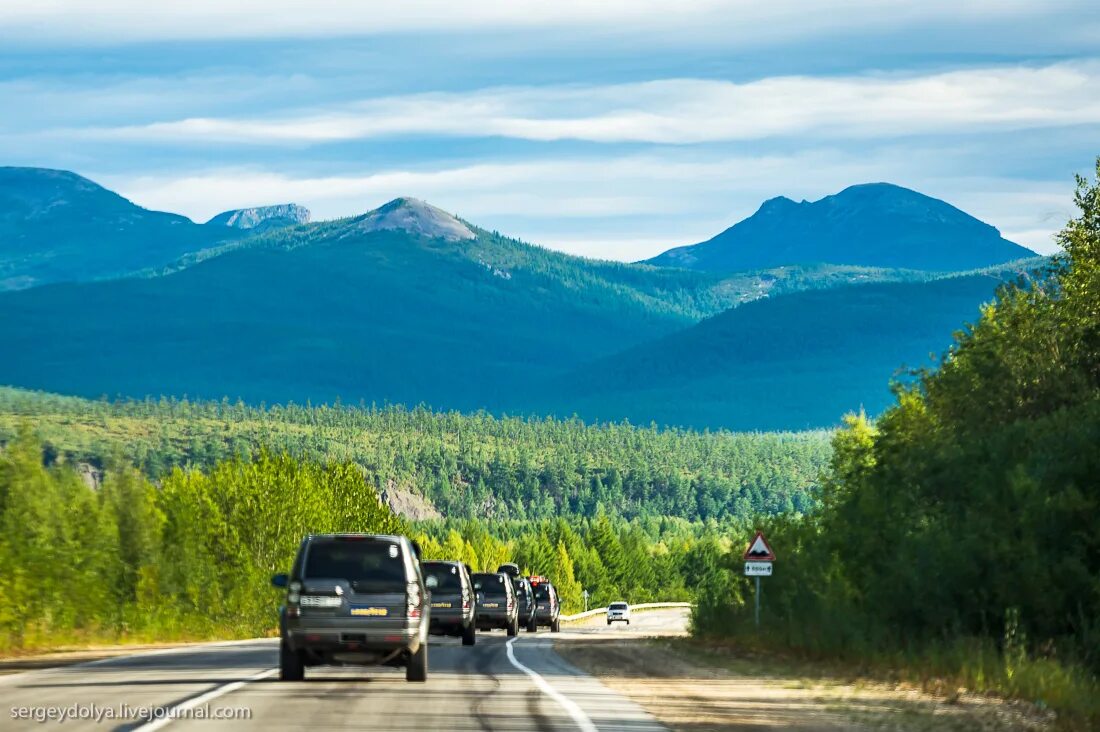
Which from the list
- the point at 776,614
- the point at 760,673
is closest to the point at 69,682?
the point at 760,673

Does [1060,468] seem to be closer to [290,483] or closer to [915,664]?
[915,664]

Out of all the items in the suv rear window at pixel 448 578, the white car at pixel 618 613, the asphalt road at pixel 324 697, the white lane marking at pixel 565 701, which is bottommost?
the white car at pixel 618 613

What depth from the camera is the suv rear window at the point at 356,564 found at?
83.7ft

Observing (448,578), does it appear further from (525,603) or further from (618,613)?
(618,613)

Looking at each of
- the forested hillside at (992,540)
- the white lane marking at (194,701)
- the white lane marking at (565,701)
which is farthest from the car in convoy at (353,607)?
the forested hillside at (992,540)

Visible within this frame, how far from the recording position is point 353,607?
25.2m

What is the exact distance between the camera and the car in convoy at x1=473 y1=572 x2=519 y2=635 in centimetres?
5631

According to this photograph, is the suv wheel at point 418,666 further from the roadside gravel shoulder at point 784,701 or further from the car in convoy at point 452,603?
the car in convoy at point 452,603

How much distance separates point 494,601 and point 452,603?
14064 mm

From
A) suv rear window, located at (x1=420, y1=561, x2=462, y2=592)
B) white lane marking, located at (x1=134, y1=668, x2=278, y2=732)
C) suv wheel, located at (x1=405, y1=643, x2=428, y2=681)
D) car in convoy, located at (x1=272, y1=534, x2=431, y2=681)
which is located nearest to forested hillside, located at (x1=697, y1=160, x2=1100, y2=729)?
suv rear window, located at (x1=420, y1=561, x2=462, y2=592)

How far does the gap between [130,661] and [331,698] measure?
10304mm

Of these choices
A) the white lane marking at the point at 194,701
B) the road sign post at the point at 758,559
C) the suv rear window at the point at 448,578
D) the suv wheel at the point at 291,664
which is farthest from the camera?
the suv rear window at the point at 448,578

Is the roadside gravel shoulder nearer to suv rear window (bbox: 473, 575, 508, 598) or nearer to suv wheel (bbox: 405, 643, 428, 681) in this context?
suv wheel (bbox: 405, 643, 428, 681)

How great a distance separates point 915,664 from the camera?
27.6 meters
